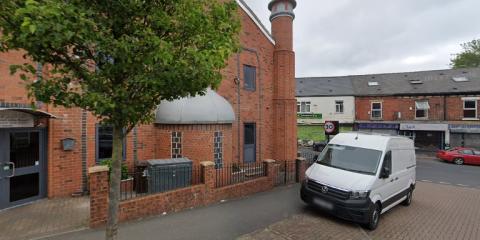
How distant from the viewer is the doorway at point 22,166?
6.29 metres

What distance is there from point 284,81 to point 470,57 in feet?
129

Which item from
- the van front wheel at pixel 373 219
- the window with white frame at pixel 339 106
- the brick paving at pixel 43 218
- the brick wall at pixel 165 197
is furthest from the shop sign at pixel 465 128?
the brick paving at pixel 43 218

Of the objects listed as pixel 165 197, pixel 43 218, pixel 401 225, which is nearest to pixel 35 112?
pixel 43 218

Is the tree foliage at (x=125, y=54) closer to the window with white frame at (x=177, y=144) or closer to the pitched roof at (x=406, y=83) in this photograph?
the window with white frame at (x=177, y=144)

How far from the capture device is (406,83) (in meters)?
26.8

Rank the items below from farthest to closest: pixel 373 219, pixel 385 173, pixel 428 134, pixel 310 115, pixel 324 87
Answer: pixel 324 87 → pixel 310 115 → pixel 428 134 → pixel 385 173 → pixel 373 219

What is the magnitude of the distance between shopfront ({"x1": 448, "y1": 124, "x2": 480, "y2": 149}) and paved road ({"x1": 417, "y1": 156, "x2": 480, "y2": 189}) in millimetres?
4935

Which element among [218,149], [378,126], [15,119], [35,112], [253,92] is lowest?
[218,149]

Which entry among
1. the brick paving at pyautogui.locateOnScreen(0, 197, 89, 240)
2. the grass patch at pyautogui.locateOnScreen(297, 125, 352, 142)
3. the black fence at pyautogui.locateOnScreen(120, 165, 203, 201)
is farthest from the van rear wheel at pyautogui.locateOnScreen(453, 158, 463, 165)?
the brick paving at pyautogui.locateOnScreen(0, 197, 89, 240)

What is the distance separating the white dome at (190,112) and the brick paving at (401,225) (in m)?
4.38

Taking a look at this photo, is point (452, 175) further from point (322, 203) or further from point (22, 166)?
point (22, 166)

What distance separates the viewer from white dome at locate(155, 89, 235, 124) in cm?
873

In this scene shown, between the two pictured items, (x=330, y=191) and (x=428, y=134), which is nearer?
(x=330, y=191)

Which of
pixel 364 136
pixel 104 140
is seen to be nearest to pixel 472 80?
pixel 364 136
